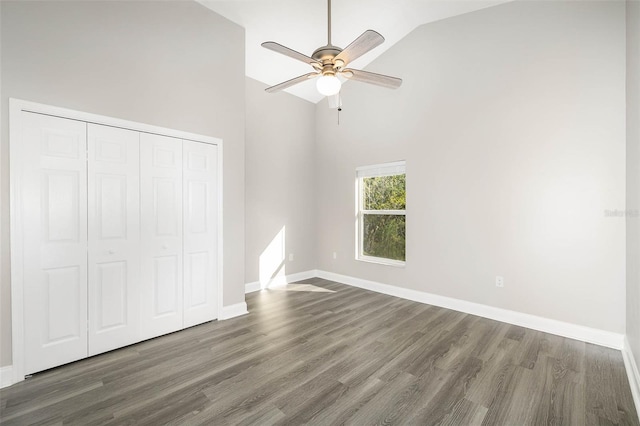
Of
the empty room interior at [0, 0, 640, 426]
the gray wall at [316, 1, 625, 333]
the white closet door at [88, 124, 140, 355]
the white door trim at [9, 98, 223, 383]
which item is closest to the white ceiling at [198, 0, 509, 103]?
the empty room interior at [0, 0, 640, 426]

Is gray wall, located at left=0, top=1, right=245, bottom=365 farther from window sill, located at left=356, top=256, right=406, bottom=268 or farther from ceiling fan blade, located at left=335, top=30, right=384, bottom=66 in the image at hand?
window sill, located at left=356, top=256, right=406, bottom=268

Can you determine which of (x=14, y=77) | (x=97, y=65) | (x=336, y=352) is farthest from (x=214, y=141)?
(x=336, y=352)

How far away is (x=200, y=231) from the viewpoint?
10.6 ft

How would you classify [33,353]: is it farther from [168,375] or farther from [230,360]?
[230,360]

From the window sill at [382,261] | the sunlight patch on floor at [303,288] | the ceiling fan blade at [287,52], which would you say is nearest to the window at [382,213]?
the window sill at [382,261]

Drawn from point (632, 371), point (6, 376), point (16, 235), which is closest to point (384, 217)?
point (632, 371)

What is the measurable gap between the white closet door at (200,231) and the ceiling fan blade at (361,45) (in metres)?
1.85

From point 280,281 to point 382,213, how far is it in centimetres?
207

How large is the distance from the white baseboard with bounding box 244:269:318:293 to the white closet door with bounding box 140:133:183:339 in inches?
57.0

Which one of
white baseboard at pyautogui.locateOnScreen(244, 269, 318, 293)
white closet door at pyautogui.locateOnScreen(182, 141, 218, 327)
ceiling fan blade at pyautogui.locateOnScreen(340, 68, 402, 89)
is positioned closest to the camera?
ceiling fan blade at pyautogui.locateOnScreen(340, 68, 402, 89)

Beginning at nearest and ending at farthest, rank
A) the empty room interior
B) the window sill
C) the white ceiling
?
the empty room interior < the white ceiling < the window sill

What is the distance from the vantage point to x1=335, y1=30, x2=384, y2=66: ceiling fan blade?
195cm

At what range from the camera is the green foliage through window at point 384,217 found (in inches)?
172

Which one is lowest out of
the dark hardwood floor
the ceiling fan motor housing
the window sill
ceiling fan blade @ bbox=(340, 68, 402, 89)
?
the dark hardwood floor
